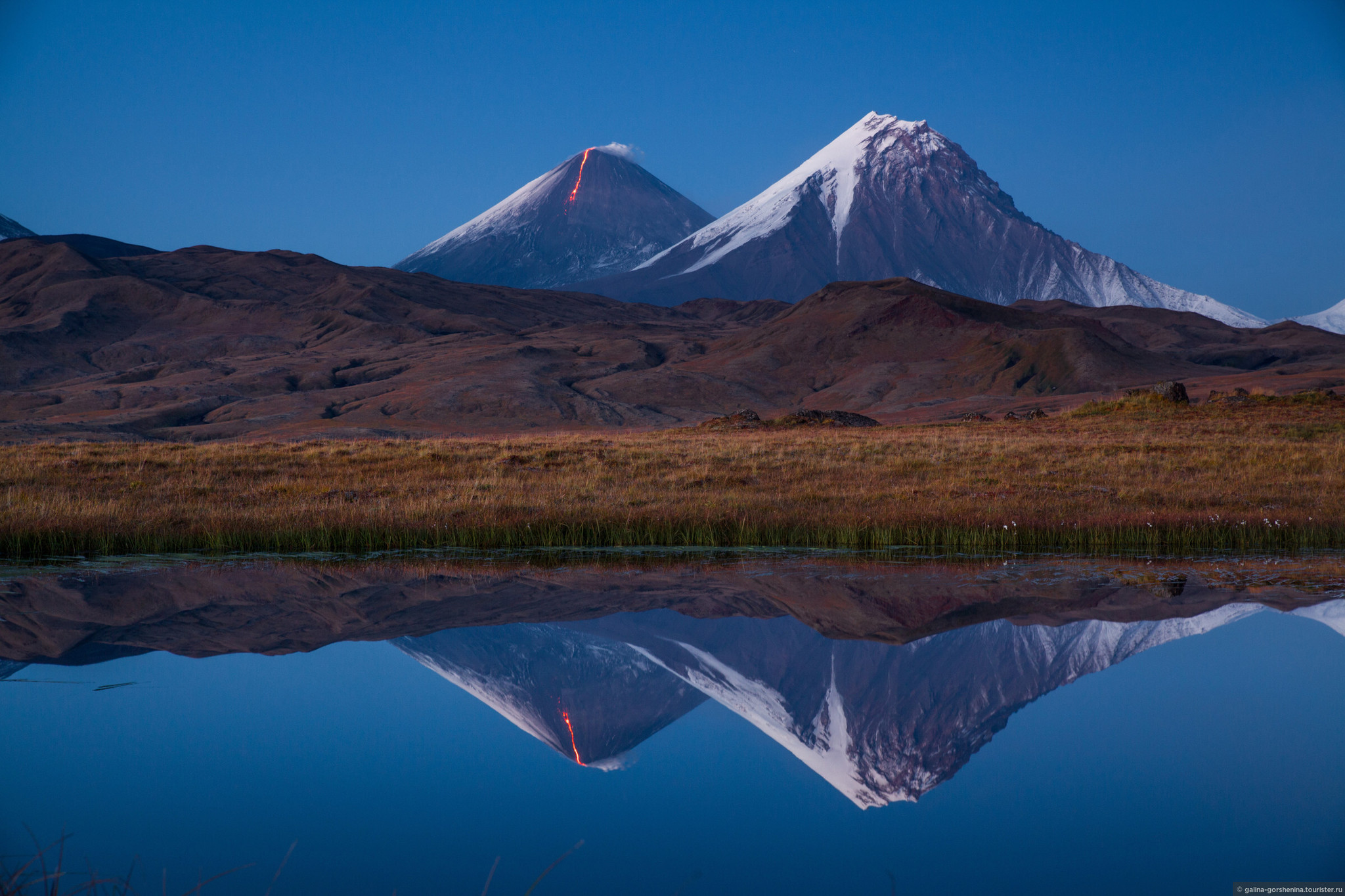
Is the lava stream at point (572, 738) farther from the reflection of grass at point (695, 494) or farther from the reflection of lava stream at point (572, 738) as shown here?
the reflection of grass at point (695, 494)

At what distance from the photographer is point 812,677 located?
7.48m

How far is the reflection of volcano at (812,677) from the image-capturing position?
5.97 m

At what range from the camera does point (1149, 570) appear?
11836mm

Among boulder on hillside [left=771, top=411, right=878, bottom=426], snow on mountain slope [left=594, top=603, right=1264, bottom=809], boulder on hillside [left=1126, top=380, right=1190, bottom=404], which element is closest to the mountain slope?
snow on mountain slope [left=594, top=603, right=1264, bottom=809]

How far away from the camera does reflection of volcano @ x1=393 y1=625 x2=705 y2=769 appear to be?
245 inches

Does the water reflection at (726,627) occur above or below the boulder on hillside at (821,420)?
below

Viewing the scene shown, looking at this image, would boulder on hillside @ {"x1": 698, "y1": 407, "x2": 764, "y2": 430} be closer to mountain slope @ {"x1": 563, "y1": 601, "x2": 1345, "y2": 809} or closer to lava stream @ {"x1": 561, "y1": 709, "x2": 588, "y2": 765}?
mountain slope @ {"x1": 563, "y1": 601, "x2": 1345, "y2": 809}

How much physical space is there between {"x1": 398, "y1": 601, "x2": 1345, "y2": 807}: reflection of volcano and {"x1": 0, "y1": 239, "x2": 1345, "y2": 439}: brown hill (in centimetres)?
5119

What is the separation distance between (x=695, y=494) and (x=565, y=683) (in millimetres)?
11457

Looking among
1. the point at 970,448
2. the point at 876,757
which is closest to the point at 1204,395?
the point at 970,448

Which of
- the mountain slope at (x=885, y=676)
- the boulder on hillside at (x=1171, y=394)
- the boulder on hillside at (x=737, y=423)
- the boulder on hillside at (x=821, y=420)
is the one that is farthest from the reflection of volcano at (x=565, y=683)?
the boulder on hillside at (x=1171, y=394)

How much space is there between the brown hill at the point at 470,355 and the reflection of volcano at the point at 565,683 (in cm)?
5091

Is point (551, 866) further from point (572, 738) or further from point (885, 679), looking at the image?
point (885, 679)

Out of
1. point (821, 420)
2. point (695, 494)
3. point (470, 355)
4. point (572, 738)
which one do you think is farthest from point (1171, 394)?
point (470, 355)
